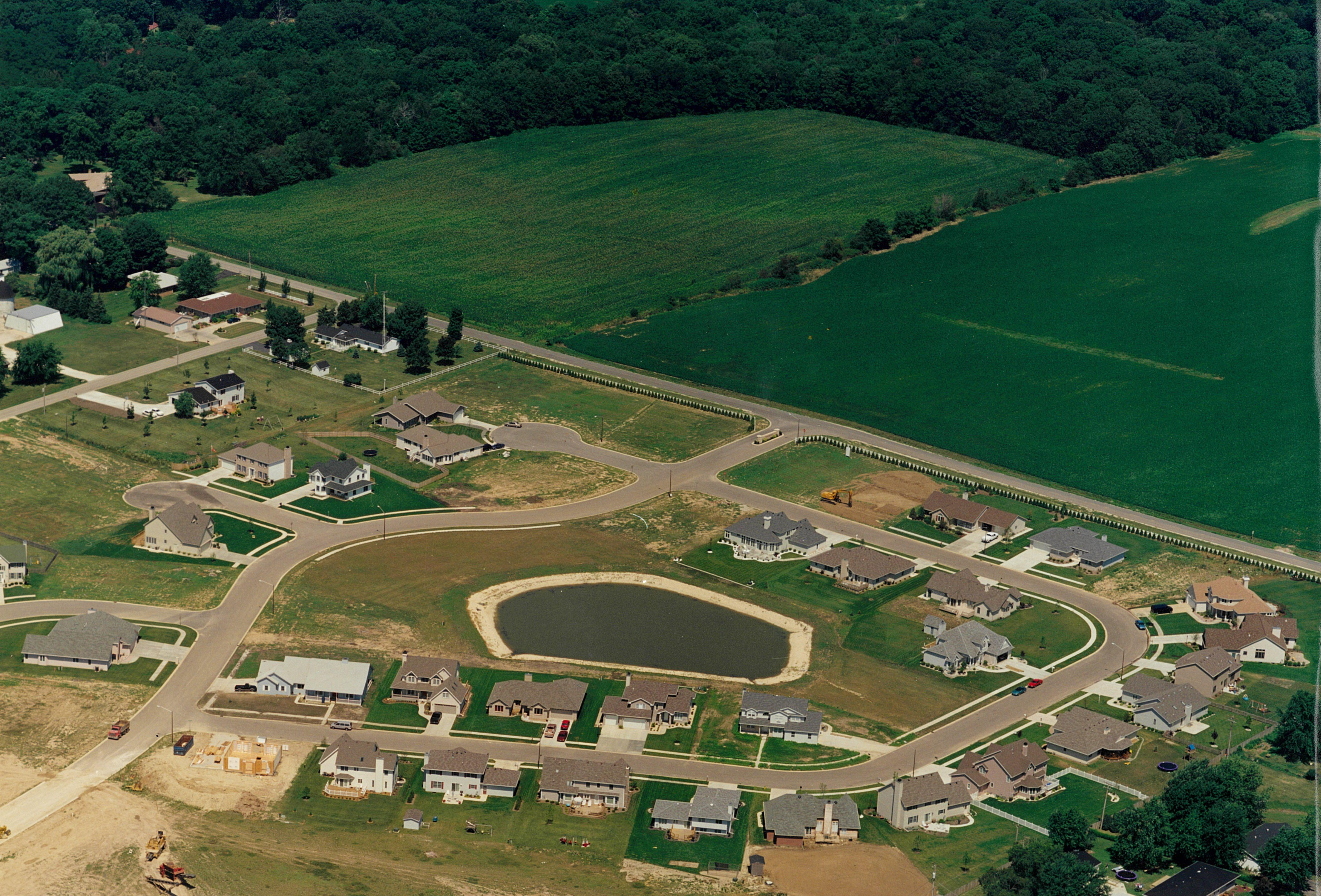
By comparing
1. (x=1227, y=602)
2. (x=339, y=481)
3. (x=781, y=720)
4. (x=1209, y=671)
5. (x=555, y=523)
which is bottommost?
(x=781, y=720)

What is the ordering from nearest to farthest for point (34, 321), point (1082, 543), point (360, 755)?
point (360, 755)
point (1082, 543)
point (34, 321)

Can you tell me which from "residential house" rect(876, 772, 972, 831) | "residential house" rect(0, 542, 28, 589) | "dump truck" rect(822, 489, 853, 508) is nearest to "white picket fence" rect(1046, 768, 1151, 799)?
"residential house" rect(876, 772, 972, 831)

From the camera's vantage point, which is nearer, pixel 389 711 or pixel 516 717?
pixel 516 717

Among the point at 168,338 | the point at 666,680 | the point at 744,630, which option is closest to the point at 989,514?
the point at 744,630

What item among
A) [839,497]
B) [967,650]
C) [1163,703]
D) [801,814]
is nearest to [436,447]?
[839,497]

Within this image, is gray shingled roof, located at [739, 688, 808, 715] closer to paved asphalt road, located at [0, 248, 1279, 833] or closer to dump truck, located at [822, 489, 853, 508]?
paved asphalt road, located at [0, 248, 1279, 833]

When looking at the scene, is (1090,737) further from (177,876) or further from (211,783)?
(177,876)

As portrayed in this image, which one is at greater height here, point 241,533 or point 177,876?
point 241,533
